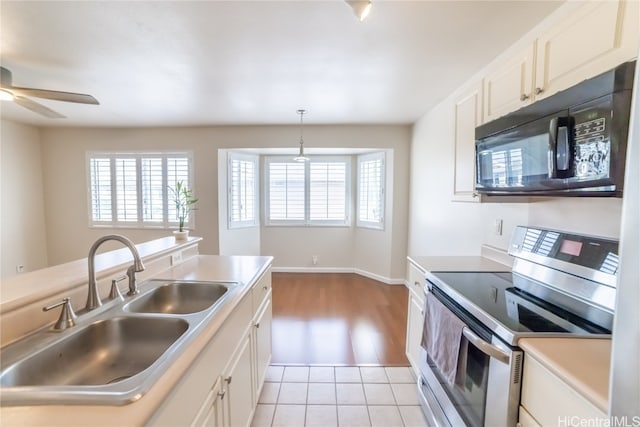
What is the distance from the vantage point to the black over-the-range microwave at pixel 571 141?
0.90 m

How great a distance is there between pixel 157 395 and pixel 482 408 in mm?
1192

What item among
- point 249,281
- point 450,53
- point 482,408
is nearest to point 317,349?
point 249,281

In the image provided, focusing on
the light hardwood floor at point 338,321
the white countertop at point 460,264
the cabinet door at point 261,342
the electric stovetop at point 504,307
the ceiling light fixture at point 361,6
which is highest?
the ceiling light fixture at point 361,6

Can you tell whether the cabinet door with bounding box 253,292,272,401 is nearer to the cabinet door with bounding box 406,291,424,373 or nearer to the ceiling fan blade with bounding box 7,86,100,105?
the cabinet door with bounding box 406,291,424,373

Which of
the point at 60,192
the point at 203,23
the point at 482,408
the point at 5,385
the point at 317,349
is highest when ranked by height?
the point at 203,23

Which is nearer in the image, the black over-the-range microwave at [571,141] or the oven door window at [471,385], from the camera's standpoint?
the black over-the-range microwave at [571,141]

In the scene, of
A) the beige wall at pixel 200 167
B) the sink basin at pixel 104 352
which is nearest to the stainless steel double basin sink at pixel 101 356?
the sink basin at pixel 104 352

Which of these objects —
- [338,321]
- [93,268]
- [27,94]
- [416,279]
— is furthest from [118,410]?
[338,321]

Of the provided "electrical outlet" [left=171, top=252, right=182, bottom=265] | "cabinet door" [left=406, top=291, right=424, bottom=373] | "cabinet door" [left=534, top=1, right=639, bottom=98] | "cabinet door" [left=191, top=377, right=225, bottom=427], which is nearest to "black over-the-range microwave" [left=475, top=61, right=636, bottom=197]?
"cabinet door" [left=534, top=1, right=639, bottom=98]

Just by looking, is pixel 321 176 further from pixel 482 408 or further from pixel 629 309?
pixel 629 309

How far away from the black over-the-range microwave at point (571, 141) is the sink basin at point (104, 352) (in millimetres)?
1594

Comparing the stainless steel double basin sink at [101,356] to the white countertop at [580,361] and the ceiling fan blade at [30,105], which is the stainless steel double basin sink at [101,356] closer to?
the white countertop at [580,361]

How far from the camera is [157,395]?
28.1 inches

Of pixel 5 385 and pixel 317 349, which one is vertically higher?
pixel 5 385
